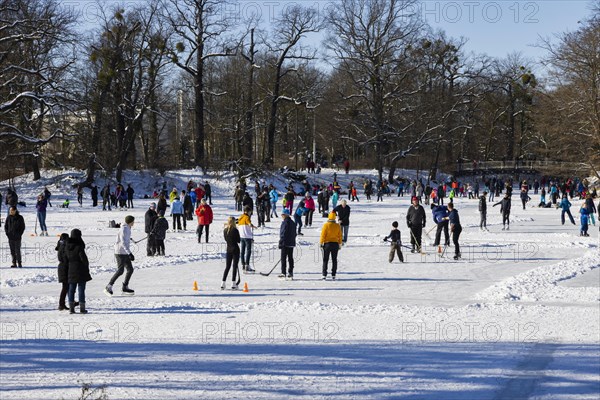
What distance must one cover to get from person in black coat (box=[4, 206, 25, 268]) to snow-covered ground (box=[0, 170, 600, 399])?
50 centimetres

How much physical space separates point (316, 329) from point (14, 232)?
921cm

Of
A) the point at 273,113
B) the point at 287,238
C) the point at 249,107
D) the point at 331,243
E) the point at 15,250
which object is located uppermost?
the point at 249,107

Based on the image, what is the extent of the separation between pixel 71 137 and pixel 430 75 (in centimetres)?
3073

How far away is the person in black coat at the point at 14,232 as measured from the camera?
16.8 metres

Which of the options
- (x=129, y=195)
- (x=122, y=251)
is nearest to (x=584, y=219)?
(x=122, y=251)

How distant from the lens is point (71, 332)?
34.3ft

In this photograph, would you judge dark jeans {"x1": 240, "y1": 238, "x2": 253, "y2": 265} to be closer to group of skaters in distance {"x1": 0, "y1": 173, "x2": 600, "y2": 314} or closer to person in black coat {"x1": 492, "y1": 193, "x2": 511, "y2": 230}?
group of skaters in distance {"x1": 0, "y1": 173, "x2": 600, "y2": 314}

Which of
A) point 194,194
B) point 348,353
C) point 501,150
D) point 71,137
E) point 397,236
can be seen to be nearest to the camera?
point 348,353

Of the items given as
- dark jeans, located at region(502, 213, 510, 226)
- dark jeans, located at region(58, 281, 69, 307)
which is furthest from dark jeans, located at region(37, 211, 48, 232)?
dark jeans, located at region(502, 213, 510, 226)

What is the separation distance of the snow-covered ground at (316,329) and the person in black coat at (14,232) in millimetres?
500

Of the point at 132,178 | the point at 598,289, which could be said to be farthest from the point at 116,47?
the point at 598,289

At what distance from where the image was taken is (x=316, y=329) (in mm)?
10742

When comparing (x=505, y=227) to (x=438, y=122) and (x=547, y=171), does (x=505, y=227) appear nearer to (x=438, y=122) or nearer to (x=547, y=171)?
(x=547, y=171)

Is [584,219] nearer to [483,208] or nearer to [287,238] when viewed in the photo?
[483,208]
